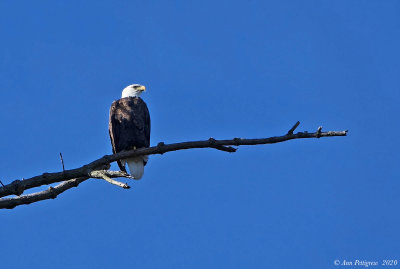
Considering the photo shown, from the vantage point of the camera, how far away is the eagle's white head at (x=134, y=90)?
8945mm

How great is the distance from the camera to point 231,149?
214 inches

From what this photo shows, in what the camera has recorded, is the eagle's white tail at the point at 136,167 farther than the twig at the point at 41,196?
Yes

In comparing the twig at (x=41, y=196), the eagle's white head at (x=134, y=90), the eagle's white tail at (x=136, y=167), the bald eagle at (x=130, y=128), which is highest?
the eagle's white head at (x=134, y=90)

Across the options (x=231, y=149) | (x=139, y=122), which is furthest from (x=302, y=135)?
(x=139, y=122)

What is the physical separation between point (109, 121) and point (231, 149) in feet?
11.2

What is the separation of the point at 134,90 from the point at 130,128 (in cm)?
93

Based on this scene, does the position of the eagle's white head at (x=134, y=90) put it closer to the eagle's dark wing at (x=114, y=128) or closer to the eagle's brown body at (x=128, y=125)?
the eagle's brown body at (x=128, y=125)

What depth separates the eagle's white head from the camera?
8945 millimetres

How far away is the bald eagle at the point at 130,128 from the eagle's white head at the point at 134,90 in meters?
0.20

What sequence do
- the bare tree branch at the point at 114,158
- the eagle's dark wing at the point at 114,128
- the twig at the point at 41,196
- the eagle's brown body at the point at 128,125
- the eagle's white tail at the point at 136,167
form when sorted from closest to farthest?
the bare tree branch at the point at 114,158, the twig at the point at 41,196, the eagle's white tail at the point at 136,167, the eagle's brown body at the point at 128,125, the eagle's dark wing at the point at 114,128

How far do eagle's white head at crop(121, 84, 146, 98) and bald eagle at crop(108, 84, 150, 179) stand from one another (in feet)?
0.66

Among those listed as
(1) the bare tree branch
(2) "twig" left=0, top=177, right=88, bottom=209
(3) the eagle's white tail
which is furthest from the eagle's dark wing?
(1) the bare tree branch

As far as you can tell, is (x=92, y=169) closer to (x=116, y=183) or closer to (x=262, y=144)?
(x=116, y=183)

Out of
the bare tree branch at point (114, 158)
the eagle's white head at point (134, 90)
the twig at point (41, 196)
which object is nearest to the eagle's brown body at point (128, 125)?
the eagle's white head at point (134, 90)
